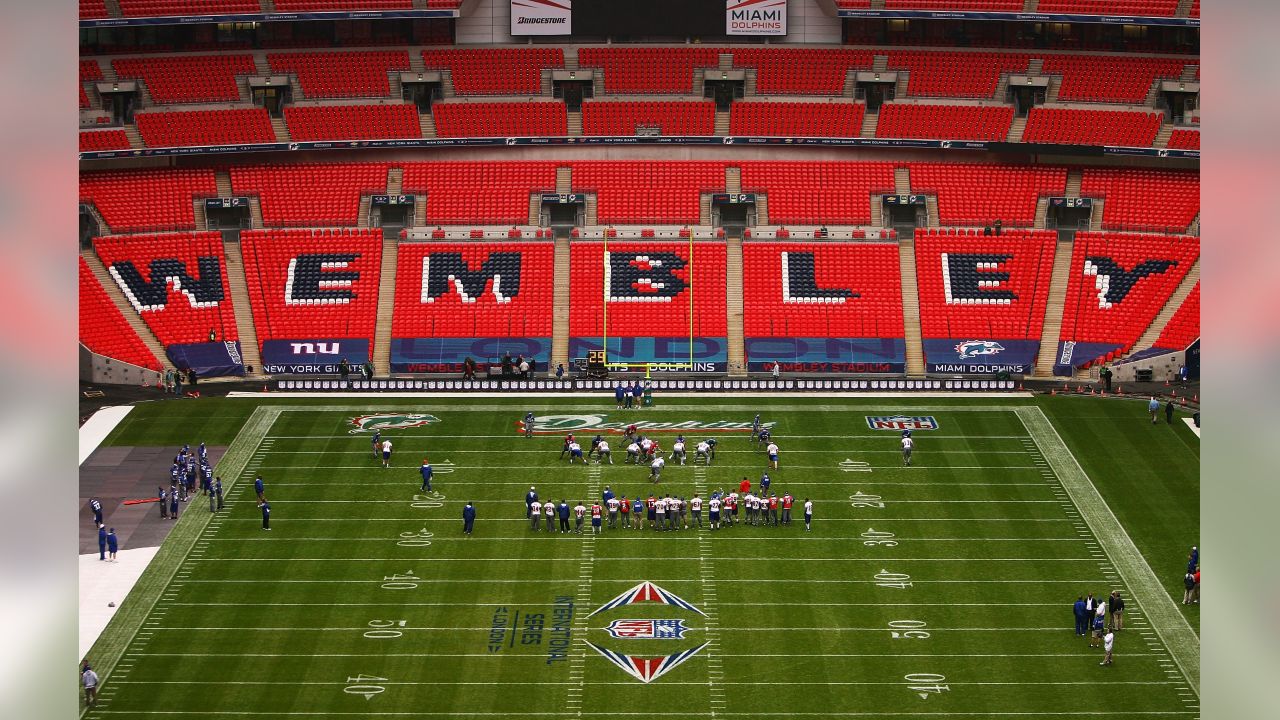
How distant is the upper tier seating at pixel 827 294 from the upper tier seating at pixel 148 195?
2706cm

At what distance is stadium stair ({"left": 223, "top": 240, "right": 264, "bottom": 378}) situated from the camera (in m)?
65.4

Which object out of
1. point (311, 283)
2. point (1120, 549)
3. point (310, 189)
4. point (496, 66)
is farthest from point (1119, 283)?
point (310, 189)

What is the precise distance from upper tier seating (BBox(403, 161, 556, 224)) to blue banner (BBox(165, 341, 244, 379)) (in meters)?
11.7

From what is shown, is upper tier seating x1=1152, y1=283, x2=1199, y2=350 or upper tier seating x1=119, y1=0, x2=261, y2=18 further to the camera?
upper tier seating x1=119, y1=0, x2=261, y2=18

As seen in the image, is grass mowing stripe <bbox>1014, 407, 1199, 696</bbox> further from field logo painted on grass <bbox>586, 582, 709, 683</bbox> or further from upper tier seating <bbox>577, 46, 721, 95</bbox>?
upper tier seating <bbox>577, 46, 721, 95</bbox>

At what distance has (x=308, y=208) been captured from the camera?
233ft

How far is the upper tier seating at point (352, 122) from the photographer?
7219 cm

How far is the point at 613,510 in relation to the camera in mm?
50656

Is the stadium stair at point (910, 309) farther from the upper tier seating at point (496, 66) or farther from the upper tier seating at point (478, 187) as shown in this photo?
the upper tier seating at point (496, 66)

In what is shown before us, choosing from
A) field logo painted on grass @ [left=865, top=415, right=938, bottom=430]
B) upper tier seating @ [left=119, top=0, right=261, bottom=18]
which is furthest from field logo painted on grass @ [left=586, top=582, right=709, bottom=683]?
upper tier seating @ [left=119, top=0, right=261, bottom=18]

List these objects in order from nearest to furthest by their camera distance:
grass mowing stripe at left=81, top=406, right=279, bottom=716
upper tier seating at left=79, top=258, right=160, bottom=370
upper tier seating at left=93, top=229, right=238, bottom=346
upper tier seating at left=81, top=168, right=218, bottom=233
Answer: grass mowing stripe at left=81, top=406, right=279, bottom=716, upper tier seating at left=79, top=258, right=160, bottom=370, upper tier seating at left=93, top=229, right=238, bottom=346, upper tier seating at left=81, top=168, right=218, bottom=233

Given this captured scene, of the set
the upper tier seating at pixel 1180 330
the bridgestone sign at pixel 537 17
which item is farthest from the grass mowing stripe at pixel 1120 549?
the bridgestone sign at pixel 537 17

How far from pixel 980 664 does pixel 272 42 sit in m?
50.2

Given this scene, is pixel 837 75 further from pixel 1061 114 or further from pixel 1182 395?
pixel 1182 395
